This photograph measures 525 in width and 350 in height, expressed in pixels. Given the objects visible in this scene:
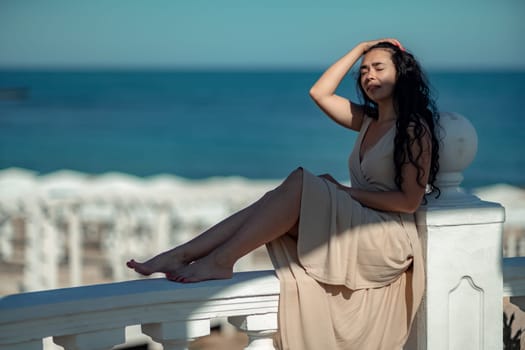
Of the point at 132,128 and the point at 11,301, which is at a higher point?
the point at 132,128

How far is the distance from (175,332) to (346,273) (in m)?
0.61

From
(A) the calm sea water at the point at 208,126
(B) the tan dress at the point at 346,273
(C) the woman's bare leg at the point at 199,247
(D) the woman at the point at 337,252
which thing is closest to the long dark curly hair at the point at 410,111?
(D) the woman at the point at 337,252

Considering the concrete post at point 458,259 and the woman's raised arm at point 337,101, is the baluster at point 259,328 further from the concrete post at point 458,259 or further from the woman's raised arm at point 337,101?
the woman's raised arm at point 337,101

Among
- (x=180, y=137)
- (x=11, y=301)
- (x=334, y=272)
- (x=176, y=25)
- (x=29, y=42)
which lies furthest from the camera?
(x=29, y=42)

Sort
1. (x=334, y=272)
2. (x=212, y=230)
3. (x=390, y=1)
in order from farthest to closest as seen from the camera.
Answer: (x=390, y=1) → (x=212, y=230) → (x=334, y=272)

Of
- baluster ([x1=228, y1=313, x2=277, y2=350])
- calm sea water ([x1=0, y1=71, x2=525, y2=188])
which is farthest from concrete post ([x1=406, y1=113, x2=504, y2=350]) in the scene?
calm sea water ([x1=0, y1=71, x2=525, y2=188])

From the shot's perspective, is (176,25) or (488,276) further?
(176,25)

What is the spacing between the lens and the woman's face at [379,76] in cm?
332

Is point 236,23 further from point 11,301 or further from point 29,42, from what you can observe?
→ point 11,301

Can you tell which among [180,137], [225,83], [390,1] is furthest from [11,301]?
[225,83]

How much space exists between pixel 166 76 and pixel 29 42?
10544mm

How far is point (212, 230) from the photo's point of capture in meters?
3.03

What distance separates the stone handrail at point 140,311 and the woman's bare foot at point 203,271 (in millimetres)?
71

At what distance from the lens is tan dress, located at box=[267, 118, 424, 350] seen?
274 cm
